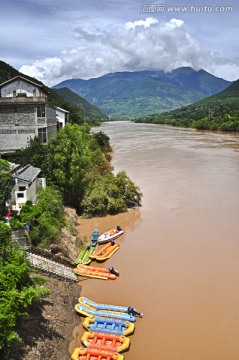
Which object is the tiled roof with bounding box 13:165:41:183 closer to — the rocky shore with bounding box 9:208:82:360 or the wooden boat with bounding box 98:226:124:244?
the wooden boat with bounding box 98:226:124:244

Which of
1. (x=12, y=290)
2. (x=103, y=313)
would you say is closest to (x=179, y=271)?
(x=103, y=313)

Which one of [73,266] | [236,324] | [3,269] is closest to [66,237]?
[73,266]

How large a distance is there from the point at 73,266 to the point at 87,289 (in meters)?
2.10

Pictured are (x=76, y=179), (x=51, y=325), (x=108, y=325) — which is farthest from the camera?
(x=76, y=179)

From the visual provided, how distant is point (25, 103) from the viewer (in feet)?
93.4

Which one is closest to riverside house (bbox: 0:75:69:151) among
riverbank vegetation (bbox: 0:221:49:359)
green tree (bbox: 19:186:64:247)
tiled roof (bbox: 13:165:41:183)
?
tiled roof (bbox: 13:165:41:183)

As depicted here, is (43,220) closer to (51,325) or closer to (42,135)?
(51,325)

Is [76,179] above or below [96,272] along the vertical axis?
above

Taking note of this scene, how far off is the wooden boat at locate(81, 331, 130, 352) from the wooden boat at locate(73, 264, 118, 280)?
491 cm

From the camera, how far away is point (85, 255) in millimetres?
20812

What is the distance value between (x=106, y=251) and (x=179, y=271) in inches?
187

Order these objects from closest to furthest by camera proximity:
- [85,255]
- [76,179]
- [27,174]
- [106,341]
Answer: [106,341] → [85,255] → [27,174] → [76,179]

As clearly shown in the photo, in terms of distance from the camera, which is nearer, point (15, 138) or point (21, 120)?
Result: point (21, 120)

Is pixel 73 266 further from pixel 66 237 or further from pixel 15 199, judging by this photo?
pixel 15 199
